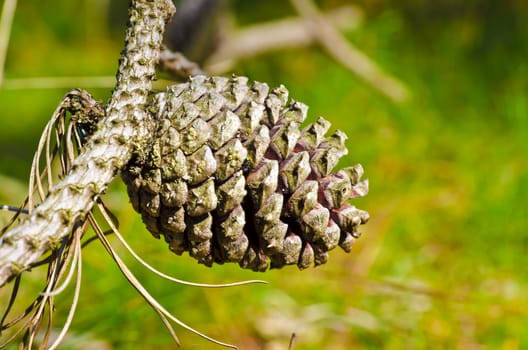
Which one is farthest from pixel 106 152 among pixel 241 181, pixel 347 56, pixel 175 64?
pixel 347 56

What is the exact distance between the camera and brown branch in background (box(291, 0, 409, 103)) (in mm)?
1627

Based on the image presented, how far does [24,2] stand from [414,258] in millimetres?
1530

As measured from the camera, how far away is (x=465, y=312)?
1044 millimetres

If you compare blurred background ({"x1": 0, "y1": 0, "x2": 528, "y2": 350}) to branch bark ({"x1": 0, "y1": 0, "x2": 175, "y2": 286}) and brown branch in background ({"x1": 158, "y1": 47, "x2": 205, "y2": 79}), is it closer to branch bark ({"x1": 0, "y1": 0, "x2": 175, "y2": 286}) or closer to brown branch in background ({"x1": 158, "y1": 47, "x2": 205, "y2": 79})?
brown branch in background ({"x1": 158, "y1": 47, "x2": 205, "y2": 79})

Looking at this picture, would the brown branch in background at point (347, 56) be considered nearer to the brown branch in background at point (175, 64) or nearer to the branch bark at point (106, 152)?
the brown branch in background at point (175, 64)

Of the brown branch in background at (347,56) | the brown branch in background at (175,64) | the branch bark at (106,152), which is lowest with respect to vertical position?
the branch bark at (106,152)

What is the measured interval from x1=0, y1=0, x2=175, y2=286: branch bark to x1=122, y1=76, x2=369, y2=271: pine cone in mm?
25

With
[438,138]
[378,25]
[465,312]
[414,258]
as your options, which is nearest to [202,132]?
[465,312]

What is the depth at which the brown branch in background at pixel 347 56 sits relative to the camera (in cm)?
163

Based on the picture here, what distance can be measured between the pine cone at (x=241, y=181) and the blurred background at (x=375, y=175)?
0.36 metres

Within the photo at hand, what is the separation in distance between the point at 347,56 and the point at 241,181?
1203 millimetres

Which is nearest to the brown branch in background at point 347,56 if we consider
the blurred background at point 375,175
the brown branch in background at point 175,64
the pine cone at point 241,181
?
the blurred background at point 375,175

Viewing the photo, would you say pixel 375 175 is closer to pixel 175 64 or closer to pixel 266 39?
pixel 266 39

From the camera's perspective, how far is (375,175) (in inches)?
56.2
